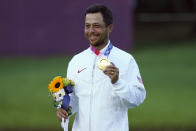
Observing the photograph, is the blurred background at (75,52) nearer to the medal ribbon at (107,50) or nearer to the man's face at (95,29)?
the medal ribbon at (107,50)

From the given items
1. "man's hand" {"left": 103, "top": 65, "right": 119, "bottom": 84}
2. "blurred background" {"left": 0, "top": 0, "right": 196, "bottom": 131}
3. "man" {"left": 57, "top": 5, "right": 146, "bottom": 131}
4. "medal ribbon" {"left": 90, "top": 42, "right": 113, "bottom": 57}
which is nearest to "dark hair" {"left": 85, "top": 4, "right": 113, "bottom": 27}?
"man" {"left": 57, "top": 5, "right": 146, "bottom": 131}

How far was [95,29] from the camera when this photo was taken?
4.14m

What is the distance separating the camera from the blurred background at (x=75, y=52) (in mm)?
10133

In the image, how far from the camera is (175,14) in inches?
1255

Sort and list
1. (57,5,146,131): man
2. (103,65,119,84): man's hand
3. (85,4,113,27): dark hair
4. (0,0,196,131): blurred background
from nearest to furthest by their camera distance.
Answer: (103,65,119,84): man's hand, (57,5,146,131): man, (85,4,113,27): dark hair, (0,0,196,131): blurred background

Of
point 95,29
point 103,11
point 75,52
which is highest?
point 103,11

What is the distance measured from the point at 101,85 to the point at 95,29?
0.44 meters

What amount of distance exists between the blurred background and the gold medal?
531 cm

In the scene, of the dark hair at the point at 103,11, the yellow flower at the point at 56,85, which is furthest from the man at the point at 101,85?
the yellow flower at the point at 56,85

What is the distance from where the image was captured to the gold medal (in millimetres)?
3848

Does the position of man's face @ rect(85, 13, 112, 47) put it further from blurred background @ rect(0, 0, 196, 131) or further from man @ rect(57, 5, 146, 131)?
blurred background @ rect(0, 0, 196, 131)

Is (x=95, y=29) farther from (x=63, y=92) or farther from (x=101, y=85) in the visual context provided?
(x=63, y=92)

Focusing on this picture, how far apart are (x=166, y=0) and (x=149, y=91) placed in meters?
22.5

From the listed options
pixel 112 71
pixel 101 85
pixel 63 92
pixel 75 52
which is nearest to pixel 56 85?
pixel 63 92
